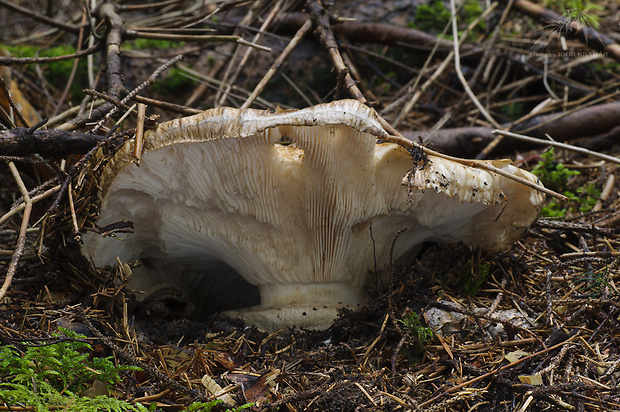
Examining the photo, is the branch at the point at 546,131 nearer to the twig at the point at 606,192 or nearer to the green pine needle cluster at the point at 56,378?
the twig at the point at 606,192

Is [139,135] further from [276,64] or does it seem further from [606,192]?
[606,192]

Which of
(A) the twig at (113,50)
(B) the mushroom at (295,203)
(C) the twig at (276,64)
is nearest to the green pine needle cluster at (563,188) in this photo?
(B) the mushroom at (295,203)

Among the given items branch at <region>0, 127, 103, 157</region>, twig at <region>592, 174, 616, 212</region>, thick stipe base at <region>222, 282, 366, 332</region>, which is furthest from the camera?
twig at <region>592, 174, 616, 212</region>

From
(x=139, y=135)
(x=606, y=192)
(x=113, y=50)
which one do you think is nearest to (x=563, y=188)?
(x=606, y=192)

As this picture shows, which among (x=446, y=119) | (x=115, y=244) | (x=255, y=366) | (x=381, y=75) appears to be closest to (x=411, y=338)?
(x=255, y=366)

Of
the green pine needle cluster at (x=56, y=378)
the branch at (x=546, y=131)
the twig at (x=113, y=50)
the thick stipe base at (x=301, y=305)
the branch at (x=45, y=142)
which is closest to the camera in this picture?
the green pine needle cluster at (x=56, y=378)

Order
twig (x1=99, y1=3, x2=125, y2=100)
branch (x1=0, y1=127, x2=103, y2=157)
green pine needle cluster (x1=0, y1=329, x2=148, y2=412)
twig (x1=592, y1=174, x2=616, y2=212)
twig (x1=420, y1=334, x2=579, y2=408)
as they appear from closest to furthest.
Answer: green pine needle cluster (x1=0, y1=329, x2=148, y2=412), twig (x1=420, y1=334, x2=579, y2=408), branch (x1=0, y1=127, x2=103, y2=157), twig (x1=99, y1=3, x2=125, y2=100), twig (x1=592, y1=174, x2=616, y2=212)

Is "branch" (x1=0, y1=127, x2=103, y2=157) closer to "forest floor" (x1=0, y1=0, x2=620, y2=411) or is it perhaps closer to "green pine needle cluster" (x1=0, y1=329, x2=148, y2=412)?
"forest floor" (x1=0, y1=0, x2=620, y2=411)

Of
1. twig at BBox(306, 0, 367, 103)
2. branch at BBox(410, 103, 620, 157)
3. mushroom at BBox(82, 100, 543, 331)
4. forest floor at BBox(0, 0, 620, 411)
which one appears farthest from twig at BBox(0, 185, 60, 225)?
branch at BBox(410, 103, 620, 157)

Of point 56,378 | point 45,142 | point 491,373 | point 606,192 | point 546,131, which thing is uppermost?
point 45,142

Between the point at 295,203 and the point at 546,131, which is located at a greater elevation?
the point at 546,131
